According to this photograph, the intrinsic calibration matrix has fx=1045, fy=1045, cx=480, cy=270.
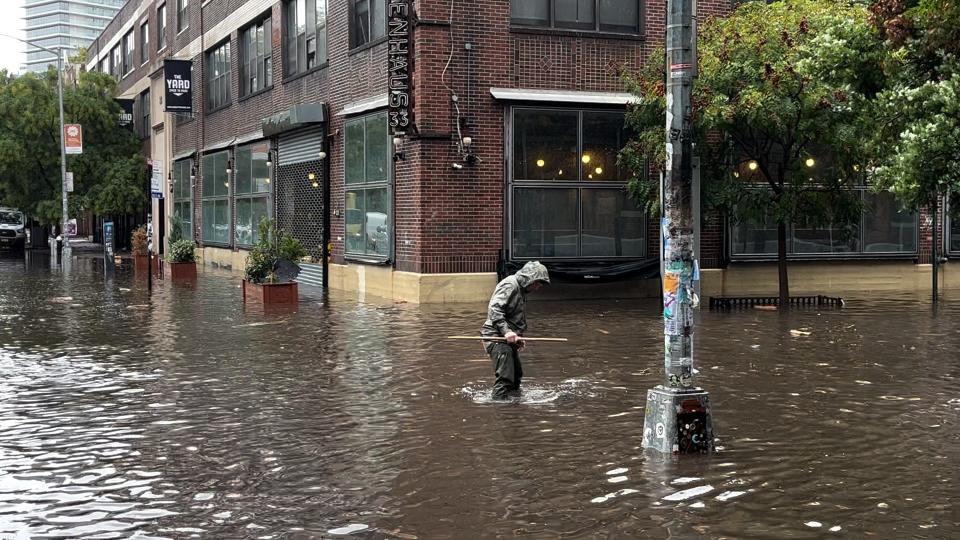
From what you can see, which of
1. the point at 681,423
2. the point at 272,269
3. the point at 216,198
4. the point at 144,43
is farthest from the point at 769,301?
the point at 144,43

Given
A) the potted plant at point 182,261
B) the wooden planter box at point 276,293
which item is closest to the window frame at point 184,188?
the potted plant at point 182,261

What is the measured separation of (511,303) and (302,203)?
18.5 m

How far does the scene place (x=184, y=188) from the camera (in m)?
41.6

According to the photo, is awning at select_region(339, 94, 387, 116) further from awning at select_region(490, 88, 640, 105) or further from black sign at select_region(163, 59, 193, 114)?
black sign at select_region(163, 59, 193, 114)

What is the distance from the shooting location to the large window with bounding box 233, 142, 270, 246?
1220 inches

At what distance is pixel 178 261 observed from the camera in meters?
29.5

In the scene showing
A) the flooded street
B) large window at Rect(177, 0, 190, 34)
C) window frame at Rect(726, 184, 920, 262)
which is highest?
large window at Rect(177, 0, 190, 34)

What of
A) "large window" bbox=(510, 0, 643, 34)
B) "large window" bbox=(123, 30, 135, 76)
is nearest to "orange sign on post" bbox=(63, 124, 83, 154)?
"large window" bbox=(123, 30, 135, 76)

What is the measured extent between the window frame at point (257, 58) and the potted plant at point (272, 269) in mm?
10127

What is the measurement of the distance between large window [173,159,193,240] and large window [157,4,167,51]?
19.5ft

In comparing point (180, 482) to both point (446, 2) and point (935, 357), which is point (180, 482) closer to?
point (935, 357)

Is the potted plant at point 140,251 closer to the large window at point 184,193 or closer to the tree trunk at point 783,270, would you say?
the large window at point 184,193

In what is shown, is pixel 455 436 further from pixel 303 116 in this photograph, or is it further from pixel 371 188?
pixel 303 116

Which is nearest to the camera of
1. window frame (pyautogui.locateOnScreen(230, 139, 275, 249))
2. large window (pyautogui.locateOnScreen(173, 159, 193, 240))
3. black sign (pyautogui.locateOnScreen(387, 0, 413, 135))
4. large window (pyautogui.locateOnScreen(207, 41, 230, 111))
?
black sign (pyautogui.locateOnScreen(387, 0, 413, 135))
